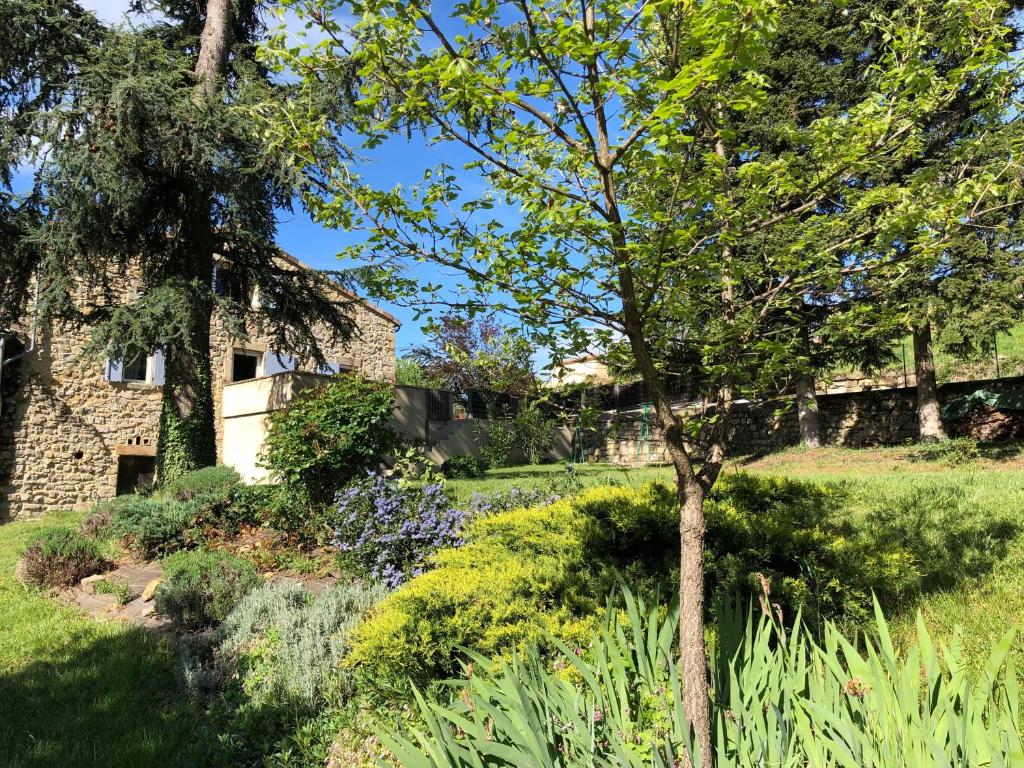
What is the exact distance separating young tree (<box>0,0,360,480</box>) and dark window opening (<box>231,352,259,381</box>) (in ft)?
17.4

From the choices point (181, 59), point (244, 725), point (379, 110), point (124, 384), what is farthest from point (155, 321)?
A: point (379, 110)

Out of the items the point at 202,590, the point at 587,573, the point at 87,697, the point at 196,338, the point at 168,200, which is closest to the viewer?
the point at 587,573

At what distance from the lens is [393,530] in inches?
216

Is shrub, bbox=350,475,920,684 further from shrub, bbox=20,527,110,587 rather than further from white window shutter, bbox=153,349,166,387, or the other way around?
white window shutter, bbox=153,349,166,387

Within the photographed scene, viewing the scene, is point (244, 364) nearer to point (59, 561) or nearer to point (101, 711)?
point (59, 561)

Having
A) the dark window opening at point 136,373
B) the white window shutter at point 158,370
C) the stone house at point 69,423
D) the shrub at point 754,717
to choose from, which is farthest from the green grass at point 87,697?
the white window shutter at point 158,370

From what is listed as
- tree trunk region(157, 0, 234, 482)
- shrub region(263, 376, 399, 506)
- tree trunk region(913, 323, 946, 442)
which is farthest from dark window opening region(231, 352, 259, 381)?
tree trunk region(913, 323, 946, 442)

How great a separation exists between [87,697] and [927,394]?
586 inches

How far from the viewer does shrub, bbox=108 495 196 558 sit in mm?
7422

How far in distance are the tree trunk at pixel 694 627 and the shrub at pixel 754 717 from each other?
0.06 m

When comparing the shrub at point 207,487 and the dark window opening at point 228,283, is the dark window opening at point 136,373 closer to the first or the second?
the dark window opening at point 228,283

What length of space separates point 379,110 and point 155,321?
9311mm

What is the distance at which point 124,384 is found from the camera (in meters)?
14.8

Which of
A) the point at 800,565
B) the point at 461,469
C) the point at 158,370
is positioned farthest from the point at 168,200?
the point at 800,565
